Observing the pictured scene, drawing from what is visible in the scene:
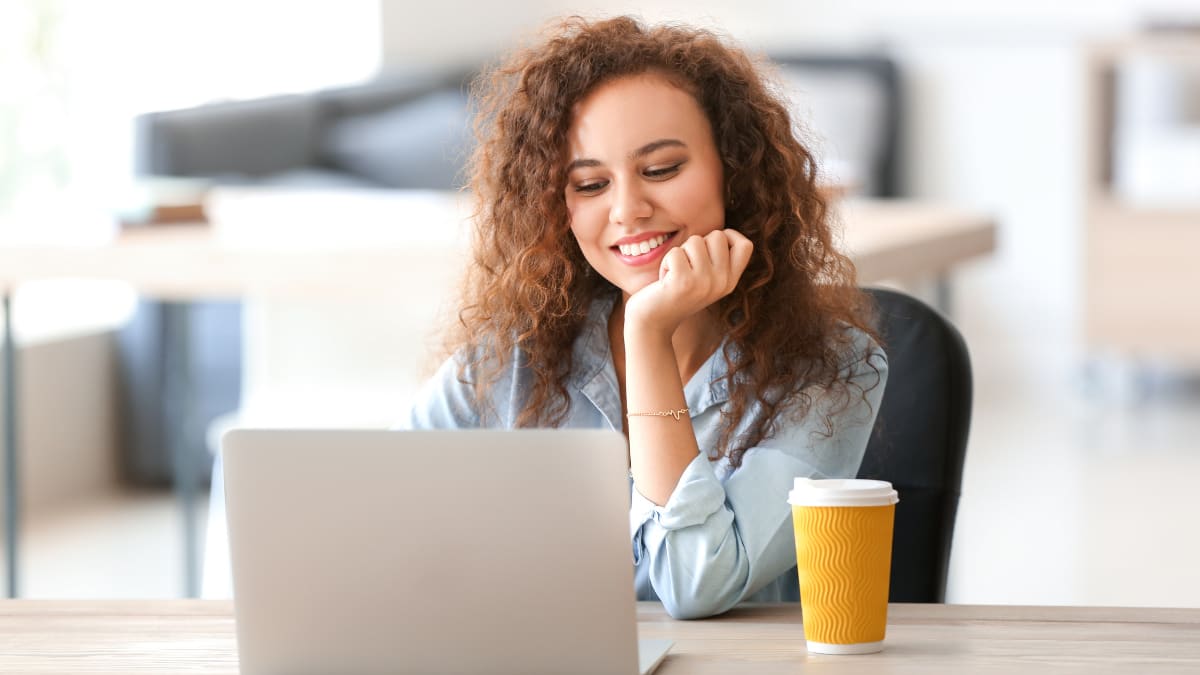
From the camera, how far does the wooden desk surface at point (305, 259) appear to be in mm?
2174

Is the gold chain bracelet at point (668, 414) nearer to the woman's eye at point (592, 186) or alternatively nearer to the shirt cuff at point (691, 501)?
the shirt cuff at point (691, 501)

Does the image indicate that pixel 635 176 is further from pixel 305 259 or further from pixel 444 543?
pixel 305 259

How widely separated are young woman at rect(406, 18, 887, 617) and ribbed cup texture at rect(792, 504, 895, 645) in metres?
0.15

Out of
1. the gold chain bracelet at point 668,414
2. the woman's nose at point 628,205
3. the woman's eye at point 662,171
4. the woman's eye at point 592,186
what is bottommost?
the gold chain bracelet at point 668,414

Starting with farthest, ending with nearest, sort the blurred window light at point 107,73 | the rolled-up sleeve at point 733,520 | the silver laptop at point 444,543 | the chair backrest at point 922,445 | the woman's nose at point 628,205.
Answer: the blurred window light at point 107,73 < the chair backrest at point 922,445 < the woman's nose at point 628,205 < the rolled-up sleeve at point 733,520 < the silver laptop at point 444,543

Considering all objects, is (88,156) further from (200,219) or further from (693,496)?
(693,496)

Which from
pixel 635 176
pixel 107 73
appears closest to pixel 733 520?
pixel 635 176

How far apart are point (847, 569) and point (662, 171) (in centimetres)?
42

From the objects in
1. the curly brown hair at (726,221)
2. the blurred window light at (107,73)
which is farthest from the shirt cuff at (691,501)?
the blurred window light at (107,73)

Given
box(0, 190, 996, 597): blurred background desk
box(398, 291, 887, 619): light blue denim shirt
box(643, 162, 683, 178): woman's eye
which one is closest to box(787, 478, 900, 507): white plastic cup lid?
box(398, 291, 887, 619): light blue denim shirt

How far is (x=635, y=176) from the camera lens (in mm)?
1267

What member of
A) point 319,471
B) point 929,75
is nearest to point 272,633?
point 319,471

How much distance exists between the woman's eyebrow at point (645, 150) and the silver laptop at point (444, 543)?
42 cm

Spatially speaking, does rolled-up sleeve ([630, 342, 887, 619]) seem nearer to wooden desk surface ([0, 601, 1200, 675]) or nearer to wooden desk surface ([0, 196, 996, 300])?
wooden desk surface ([0, 601, 1200, 675])
